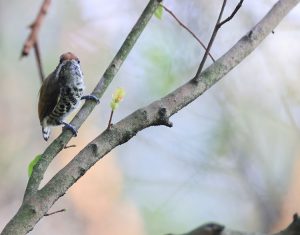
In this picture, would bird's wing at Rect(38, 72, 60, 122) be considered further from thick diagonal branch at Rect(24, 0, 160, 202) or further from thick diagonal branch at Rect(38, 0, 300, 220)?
thick diagonal branch at Rect(38, 0, 300, 220)

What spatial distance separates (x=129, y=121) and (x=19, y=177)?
187 cm

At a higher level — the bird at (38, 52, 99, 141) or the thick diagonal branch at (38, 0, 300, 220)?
the bird at (38, 52, 99, 141)

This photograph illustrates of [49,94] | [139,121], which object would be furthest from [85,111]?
[49,94]

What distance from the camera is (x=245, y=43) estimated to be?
928 millimetres

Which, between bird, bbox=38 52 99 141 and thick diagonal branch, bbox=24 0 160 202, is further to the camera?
bird, bbox=38 52 99 141

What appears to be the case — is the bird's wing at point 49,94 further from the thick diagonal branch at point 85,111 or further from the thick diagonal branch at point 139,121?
the thick diagonal branch at point 139,121

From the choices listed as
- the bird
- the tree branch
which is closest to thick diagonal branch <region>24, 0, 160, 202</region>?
the tree branch

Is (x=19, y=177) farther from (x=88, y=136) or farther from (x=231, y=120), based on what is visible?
(x=231, y=120)

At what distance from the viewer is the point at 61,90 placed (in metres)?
1.25

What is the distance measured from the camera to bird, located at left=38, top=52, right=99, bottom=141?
1.22 m

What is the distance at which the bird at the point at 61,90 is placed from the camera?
47.9 inches

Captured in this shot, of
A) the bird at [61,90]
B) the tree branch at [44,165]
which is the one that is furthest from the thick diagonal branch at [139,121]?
the bird at [61,90]

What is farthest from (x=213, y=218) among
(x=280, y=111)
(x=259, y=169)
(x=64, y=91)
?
(x=64, y=91)

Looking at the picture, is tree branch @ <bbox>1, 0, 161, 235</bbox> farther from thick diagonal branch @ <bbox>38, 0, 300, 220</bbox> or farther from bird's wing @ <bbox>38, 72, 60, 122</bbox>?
bird's wing @ <bbox>38, 72, 60, 122</bbox>
